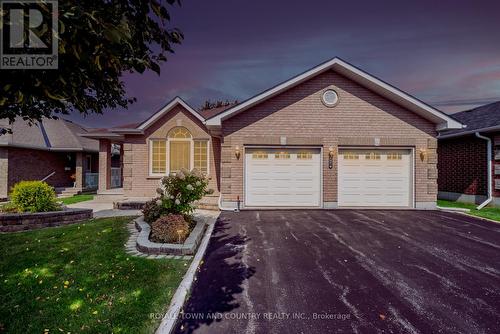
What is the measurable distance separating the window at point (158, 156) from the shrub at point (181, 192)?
687 centimetres

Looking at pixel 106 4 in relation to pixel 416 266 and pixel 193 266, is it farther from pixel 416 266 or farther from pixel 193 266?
pixel 416 266

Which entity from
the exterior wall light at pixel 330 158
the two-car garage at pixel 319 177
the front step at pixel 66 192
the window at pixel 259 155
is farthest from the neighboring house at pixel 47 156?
the exterior wall light at pixel 330 158

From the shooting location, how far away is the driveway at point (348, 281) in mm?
3275

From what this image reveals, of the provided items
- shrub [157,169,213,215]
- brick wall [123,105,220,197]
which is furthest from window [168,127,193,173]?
shrub [157,169,213,215]

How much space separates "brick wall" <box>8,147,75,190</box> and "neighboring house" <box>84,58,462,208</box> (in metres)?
13.9

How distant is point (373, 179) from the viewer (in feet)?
37.4

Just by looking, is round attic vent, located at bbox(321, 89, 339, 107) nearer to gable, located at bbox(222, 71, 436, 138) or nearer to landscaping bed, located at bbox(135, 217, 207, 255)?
gable, located at bbox(222, 71, 436, 138)

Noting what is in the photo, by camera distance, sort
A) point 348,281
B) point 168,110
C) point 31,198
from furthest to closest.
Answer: point 168,110 → point 31,198 → point 348,281

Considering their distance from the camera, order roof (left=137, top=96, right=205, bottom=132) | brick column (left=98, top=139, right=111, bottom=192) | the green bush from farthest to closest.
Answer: brick column (left=98, top=139, right=111, bottom=192) → roof (left=137, top=96, right=205, bottom=132) → the green bush

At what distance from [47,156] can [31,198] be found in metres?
12.7

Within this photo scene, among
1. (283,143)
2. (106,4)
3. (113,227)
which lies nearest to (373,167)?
(283,143)

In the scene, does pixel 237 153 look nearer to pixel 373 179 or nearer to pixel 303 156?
pixel 303 156

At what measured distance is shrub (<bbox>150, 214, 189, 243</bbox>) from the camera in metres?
6.01

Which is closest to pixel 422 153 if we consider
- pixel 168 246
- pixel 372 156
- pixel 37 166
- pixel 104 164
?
pixel 372 156
